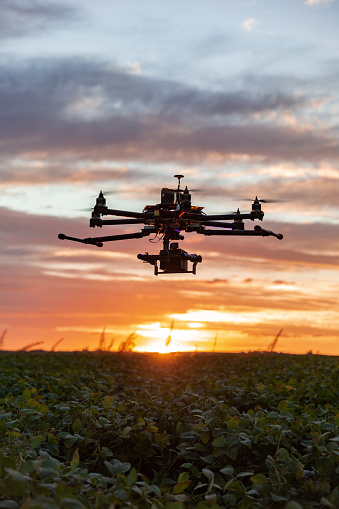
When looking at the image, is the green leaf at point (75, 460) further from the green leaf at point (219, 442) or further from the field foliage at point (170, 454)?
the green leaf at point (219, 442)

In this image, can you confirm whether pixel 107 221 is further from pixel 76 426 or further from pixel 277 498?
pixel 277 498

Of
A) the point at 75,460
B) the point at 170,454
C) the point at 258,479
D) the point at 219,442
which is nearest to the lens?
the point at 75,460

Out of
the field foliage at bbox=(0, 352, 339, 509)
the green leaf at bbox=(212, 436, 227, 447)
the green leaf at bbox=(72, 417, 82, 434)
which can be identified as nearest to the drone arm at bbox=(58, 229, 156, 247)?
the field foliage at bbox=(0, 352, 339, 509)

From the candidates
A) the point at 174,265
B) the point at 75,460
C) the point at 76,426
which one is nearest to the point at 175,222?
the point at 174,265

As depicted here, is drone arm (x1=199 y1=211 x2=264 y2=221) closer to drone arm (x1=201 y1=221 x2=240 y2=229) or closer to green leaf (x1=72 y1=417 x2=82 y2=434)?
drone arm (x1=201 y1=221 x2=240 y2=229)

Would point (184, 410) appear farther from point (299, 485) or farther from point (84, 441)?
point (299, 485)

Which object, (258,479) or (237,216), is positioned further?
(237,216)

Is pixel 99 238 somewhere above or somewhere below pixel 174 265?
above

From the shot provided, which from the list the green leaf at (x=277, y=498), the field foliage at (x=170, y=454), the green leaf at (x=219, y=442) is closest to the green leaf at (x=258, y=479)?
the field foliage at (x=170, y=454)

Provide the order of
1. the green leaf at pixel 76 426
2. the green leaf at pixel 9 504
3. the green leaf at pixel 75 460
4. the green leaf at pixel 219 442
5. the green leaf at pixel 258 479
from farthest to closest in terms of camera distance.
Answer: the green leaf at pixel 76 426
the green leaf at pixel 219 442
the green leaf at pixel 258 479
the green leaf at pixel 75 460
the green leaf at pixel 9 504
